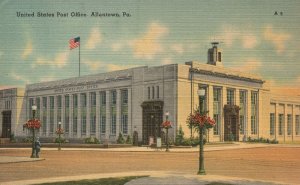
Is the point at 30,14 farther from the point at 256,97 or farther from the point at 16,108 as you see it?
the point at 16,108

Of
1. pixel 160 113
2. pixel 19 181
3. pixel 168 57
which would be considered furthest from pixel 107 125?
pixel 19 181

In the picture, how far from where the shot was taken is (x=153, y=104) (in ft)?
125

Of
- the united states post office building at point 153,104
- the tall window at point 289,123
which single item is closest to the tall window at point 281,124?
the united states post office building at point 153,104

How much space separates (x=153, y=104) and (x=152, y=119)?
5.00 feet

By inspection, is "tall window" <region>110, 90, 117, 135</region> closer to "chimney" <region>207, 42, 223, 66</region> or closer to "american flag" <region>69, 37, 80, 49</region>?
"chimney" <region>207, 42, 223, 66</region>

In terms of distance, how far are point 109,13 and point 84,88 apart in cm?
3048

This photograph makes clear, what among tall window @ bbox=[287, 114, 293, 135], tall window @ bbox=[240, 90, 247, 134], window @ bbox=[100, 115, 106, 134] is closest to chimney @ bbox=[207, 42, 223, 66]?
tall window @ bbox=[240, 90, 247, 134]

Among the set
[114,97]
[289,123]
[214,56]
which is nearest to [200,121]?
[214,56]

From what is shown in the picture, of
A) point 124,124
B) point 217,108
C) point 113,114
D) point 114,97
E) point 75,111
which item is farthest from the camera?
point 75,111

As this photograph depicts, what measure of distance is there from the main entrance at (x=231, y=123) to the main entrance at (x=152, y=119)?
682 centimetres

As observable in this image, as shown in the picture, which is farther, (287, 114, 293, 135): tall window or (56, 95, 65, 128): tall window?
(56, 95, 65, 128): tall window

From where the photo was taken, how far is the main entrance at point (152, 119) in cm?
3794

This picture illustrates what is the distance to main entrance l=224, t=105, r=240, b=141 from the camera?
41.2 m

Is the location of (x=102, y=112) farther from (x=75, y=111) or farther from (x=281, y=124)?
(x=281, y=124)
